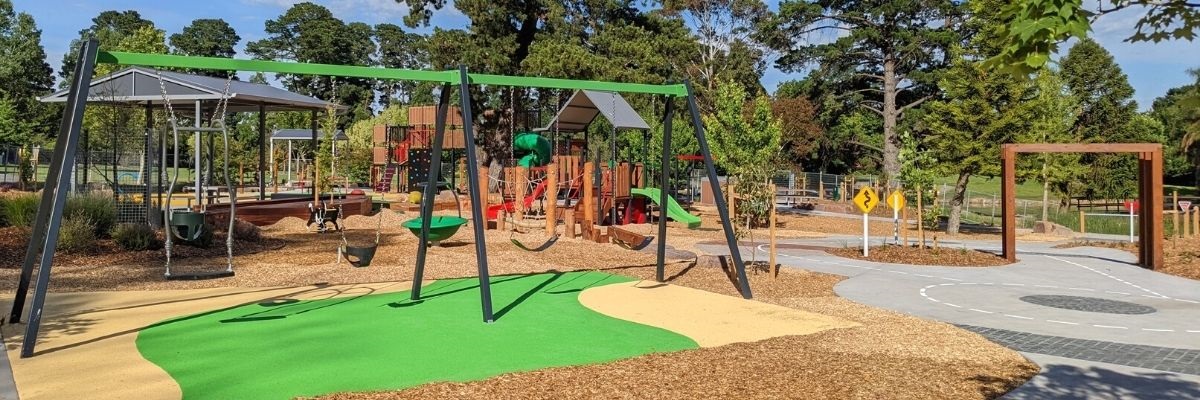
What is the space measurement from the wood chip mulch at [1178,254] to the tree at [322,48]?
66792 millimetres

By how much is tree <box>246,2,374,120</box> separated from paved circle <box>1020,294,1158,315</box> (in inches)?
2815

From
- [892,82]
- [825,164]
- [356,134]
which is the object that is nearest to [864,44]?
[892,82]

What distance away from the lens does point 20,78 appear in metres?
58.2

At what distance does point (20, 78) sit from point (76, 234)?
56.6 metres

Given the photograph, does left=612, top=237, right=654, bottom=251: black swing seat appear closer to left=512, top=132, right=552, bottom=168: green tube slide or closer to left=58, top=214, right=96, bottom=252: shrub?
left=58, top=214, right=96, bottom=252: shrub

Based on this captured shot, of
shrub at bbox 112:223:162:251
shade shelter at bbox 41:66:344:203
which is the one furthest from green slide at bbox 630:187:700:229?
shade shelter at bbox 41:66:344:203

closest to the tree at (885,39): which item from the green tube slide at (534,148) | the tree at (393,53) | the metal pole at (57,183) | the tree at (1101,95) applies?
the tree at (1101,95)

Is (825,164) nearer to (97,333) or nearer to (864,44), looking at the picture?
(864,44)

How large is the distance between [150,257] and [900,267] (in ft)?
41.4

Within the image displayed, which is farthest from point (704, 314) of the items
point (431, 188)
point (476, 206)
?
point (431, 188)

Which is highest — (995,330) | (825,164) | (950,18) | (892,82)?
(950,18)

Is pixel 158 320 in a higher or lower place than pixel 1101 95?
lower

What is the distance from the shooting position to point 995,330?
8594 mm

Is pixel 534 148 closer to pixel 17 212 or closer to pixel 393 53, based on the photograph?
pixel 17 212
